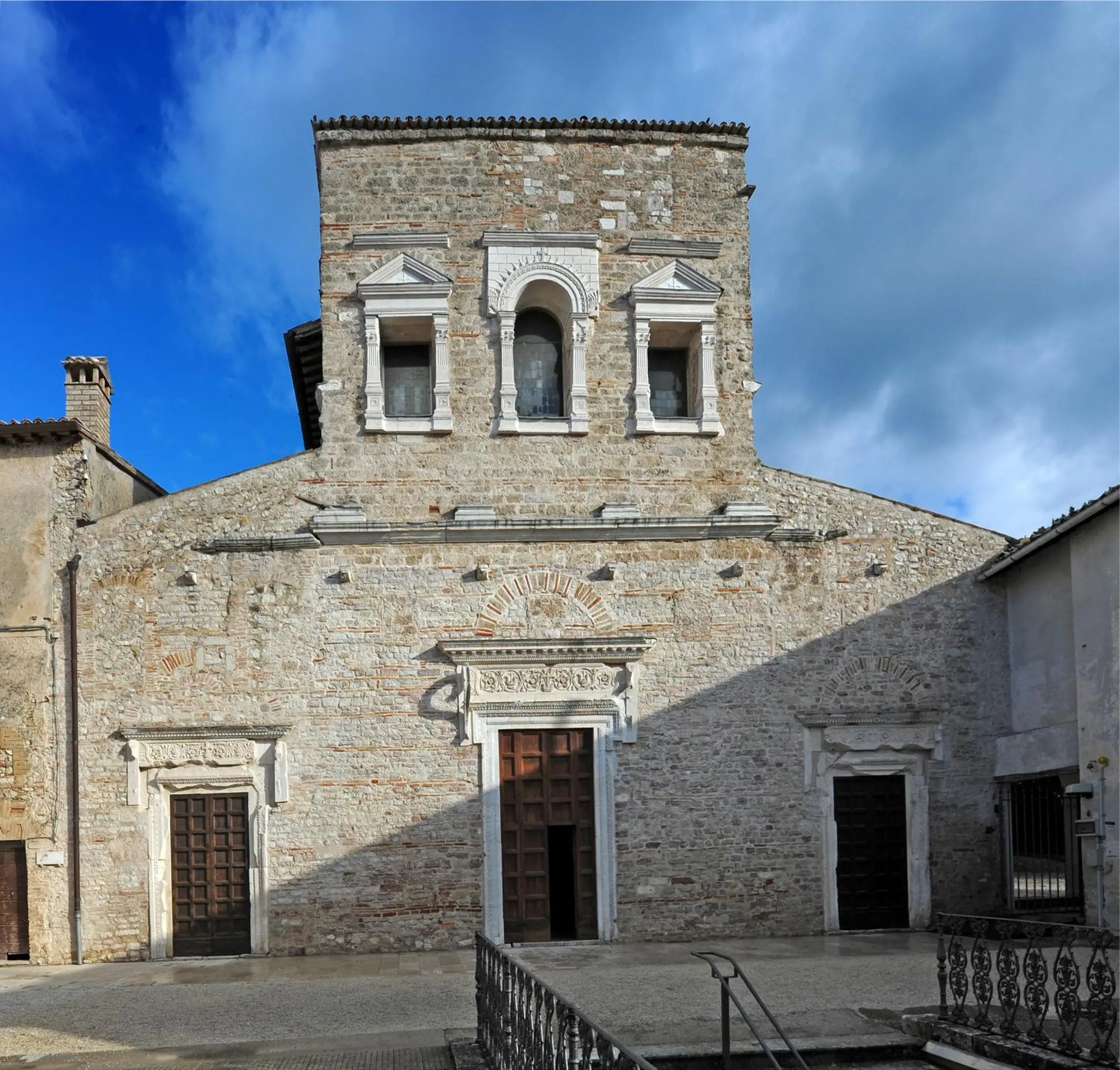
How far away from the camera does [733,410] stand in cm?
1472

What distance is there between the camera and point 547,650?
13.9m

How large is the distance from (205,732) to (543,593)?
13.8 feet

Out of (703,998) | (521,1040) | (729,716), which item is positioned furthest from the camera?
(729,716)

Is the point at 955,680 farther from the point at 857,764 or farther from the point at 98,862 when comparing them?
the point at 98,862

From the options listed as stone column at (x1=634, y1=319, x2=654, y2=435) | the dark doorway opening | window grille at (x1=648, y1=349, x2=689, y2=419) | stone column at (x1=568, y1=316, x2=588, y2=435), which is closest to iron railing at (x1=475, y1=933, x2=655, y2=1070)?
the dark doorway opening

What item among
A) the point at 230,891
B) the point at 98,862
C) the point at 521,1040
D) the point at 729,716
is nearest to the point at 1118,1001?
the point at 521,1040

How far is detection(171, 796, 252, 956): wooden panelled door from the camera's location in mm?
13305

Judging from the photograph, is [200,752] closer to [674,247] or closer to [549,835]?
[549,835]

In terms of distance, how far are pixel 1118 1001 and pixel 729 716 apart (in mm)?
7161

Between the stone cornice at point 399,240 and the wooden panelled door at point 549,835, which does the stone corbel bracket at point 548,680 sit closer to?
the wooden panelled door at point 549,835

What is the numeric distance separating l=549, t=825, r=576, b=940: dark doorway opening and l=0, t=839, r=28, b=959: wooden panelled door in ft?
19.4

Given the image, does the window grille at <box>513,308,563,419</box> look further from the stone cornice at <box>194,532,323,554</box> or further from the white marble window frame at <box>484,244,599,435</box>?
the stone cornice at <box>194,532,323,554</box>

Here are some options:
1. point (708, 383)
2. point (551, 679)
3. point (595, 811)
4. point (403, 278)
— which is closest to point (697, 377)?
point (708, 383)

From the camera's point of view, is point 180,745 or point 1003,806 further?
point 1003,806
